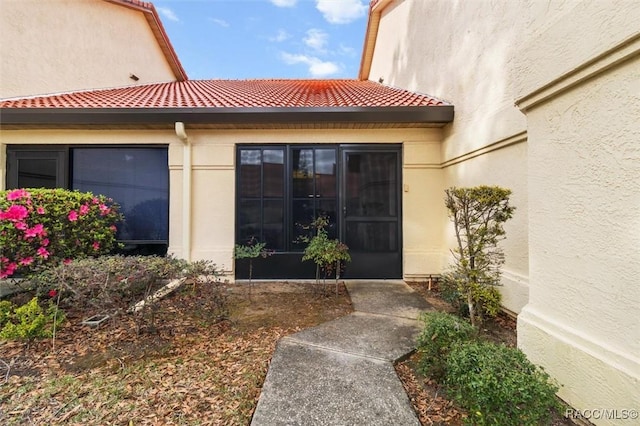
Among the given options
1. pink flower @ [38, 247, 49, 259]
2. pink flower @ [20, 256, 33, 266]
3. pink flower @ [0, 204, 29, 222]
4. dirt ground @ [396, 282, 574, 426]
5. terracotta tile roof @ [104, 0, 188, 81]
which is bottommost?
dirt ground @ [396, 282, 574, 426]

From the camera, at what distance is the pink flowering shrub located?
11.8 ft

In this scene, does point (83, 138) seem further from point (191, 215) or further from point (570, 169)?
point (570, 169)

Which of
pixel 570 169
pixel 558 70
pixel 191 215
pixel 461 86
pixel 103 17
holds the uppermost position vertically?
pixel 103 17

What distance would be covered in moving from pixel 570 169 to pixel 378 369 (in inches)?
84.1

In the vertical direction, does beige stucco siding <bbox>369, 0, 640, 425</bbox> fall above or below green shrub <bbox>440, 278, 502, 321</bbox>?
above

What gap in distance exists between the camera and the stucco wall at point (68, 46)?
545 cm

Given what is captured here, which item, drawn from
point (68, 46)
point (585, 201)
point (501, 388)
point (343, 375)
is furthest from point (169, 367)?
point (68, 46)

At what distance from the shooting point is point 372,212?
5.21 metres

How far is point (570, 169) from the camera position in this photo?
1925 mm

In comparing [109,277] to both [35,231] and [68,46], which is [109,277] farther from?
[68,46]

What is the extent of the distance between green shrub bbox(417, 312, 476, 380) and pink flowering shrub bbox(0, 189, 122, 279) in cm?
482

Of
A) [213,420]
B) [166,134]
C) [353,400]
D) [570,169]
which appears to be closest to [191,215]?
[166,134]
